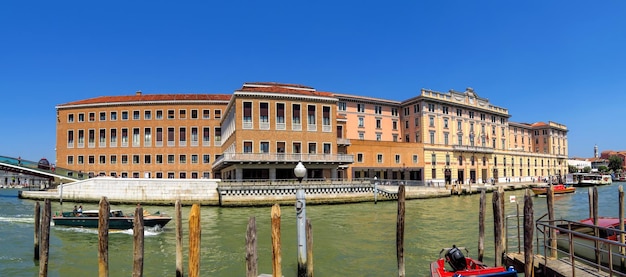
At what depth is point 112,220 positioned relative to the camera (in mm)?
20406

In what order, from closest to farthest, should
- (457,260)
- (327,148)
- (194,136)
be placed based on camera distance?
(457,260) < (327,148) < (194,136)

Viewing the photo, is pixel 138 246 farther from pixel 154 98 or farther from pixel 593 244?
pixel 154 98

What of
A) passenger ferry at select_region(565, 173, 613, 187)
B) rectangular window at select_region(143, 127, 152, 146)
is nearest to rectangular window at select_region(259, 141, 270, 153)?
rectangular window at select_region(143, 127, 152, 146)

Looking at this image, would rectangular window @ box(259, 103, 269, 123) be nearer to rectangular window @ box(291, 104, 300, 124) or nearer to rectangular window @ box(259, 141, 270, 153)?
rectangular window @ box(259, 141, 270, 153)

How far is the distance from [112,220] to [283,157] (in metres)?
19.9

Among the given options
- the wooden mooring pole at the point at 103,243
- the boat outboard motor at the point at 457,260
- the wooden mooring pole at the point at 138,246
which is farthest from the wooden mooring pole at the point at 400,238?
the wooden mooring pole at the point at 103,243

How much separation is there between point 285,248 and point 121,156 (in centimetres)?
4344

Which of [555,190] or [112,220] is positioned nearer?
[112,220]

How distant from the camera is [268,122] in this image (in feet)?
131

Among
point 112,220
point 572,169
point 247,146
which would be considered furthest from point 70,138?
point 572,169

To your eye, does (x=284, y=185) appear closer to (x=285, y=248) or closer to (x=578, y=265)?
(x=285, y=248)

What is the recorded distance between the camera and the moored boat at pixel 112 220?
2045 centimetres

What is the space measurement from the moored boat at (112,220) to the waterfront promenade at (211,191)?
1322 centimetres

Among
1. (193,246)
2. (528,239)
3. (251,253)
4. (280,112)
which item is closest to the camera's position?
→ (251,253)
